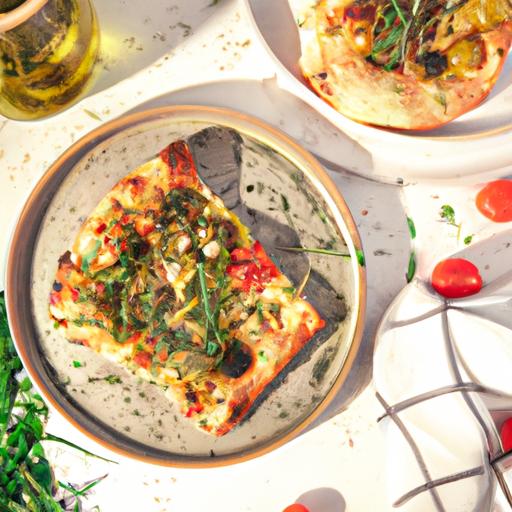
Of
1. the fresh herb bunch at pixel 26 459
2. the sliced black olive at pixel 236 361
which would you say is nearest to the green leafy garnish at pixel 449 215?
the sliced black olive at pixel 236 361

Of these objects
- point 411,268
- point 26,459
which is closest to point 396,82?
point 411,268

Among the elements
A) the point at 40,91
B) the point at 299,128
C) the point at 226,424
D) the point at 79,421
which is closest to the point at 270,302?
the point at 226,424

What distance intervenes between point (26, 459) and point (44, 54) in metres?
0.97

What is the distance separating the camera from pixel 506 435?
1484 mm

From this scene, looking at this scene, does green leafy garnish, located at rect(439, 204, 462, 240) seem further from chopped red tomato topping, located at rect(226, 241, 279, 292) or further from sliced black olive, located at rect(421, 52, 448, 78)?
chopped red tomato topping, located at rect(226, 241, 279, 292)

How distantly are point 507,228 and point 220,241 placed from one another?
0.67 m

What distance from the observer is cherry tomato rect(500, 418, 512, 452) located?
4.84 feet

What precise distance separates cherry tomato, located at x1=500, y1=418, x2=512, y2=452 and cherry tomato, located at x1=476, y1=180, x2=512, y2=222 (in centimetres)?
47

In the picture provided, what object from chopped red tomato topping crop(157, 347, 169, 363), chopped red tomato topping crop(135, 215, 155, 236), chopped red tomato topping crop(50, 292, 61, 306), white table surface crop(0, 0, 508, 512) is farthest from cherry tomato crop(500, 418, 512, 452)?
chopped red tomato topping crop(50, 292, 61, 306)

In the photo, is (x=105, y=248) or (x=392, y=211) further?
(x=392, y=211)

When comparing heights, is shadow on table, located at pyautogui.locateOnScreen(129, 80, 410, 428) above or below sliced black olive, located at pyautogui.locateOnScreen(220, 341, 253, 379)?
above

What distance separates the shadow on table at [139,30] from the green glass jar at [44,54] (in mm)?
36

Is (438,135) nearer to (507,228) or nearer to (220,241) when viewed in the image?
(507,228)

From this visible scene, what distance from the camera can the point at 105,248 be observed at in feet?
4.63
